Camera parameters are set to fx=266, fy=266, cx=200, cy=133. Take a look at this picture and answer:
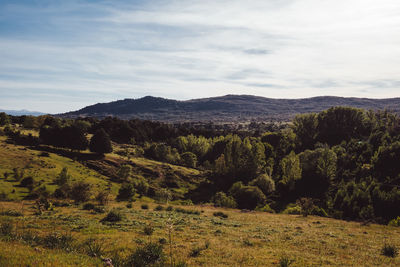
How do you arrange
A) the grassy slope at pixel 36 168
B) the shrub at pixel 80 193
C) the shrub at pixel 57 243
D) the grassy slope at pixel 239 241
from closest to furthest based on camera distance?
the shrub at pixel 57 243, the grassy slope at pixel 239 241, the shrub at pixel 80 193, the grassy slope at pixel 36 168

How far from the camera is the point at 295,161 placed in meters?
92.8

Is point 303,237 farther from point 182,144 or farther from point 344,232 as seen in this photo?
point 182,144

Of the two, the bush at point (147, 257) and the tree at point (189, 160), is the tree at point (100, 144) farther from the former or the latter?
the bush at point (147, 257)

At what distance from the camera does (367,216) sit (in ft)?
179

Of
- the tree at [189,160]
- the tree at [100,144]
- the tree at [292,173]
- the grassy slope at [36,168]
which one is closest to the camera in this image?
the grassy slope at [36,168]

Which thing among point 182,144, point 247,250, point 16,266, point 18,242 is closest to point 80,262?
point 16,266

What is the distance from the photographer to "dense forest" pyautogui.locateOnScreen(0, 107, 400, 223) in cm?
6680

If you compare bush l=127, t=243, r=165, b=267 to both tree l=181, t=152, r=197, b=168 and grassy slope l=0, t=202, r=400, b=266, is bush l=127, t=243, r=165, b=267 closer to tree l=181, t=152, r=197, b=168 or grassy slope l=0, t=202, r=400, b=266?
grassy slope l=0, t=202, r=400, b=266

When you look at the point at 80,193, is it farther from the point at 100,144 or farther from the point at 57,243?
the point at 100,144

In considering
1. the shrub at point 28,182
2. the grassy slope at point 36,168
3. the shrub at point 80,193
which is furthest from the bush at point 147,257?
the shrub at point 28,182

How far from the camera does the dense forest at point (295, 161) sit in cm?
6680

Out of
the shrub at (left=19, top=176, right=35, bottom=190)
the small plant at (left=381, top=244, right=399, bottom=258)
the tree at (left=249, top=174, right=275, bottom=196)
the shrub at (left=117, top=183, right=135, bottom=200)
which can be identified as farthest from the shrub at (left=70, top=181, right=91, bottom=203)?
the tree at (left=249, top=174, right=275, bottom=196)

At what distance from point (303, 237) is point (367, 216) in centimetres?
3597

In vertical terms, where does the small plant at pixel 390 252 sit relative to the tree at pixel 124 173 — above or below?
above
